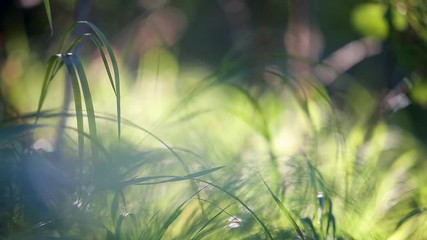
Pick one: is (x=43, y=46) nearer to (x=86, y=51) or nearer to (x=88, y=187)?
(x=86, y=51)

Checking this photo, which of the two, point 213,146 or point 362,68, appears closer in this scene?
point 213,146

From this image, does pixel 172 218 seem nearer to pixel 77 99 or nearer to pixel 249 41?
pixel 77 99

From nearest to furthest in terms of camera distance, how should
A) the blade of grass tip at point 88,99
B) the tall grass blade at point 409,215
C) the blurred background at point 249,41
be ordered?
the blade of grass tip at point 88,99 → the tall grass blade at point 409,215 → the blurred background at point 249,41

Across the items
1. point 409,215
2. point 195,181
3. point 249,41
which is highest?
point 249,41

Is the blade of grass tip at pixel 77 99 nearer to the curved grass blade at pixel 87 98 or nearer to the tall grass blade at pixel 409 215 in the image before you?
the curved grass blade at pixel 87 98

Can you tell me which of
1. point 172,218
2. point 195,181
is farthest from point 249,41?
point 172,218

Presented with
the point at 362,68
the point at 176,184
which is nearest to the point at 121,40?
the point at 362,68

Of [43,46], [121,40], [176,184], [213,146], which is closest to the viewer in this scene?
[176,184]

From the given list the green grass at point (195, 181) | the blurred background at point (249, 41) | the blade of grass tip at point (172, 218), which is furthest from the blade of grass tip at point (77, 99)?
the blurred background at point (249, 41)

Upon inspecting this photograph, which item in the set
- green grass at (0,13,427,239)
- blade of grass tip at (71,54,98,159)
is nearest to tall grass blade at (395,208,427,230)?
green grass at (0,13,427,239)
